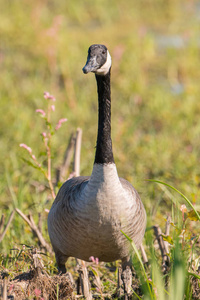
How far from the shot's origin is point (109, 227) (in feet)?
9.82

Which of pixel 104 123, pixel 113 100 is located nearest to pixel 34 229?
pixel 104 123

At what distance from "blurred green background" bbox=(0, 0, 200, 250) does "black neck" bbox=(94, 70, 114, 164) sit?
0.65 metres

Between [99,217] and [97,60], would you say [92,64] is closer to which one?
[97,60]

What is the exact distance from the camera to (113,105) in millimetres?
8547

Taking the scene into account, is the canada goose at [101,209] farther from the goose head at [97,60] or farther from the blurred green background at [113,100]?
the blurred green background at [113,100]

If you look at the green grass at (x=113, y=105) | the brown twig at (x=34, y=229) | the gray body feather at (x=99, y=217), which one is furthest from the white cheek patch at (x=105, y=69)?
the brown twig at (x=34, y=229)

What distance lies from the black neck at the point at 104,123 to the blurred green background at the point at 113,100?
65cm

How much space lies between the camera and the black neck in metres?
3.12

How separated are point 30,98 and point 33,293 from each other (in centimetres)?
606

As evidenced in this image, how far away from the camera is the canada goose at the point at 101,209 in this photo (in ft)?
9.71

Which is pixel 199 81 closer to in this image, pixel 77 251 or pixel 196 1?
pixel 77 251

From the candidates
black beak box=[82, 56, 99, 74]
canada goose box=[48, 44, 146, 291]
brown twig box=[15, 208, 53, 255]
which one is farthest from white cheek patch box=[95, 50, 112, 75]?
brown twig box=[15, 208, 53, 255]

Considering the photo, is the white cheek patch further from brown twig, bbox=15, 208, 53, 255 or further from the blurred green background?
brown twig, bbox=15, 208, 53, 255

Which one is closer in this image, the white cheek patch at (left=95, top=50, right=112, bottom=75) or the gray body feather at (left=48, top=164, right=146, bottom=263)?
the gray body feather at (left=48, top=164, right=146, bottom=263)
